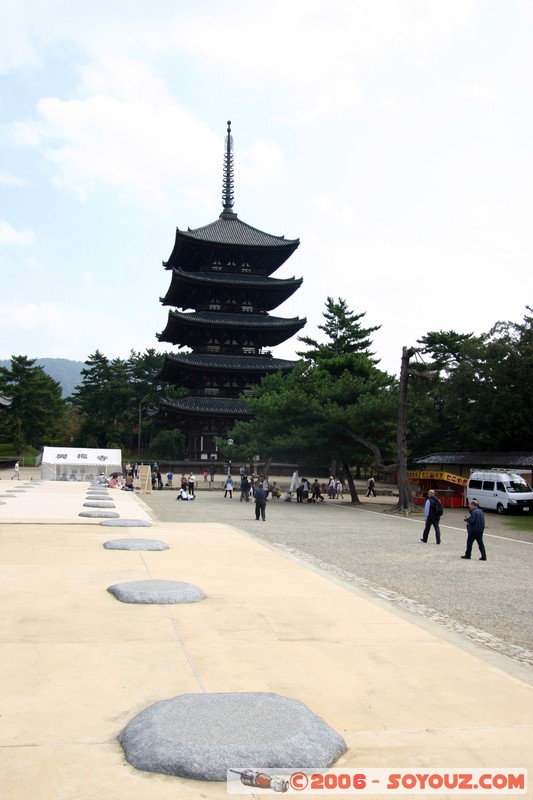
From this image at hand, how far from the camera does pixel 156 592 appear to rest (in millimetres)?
8031

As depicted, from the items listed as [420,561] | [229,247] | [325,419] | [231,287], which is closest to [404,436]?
[325,419]

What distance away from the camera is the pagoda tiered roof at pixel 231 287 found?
54.1 meters

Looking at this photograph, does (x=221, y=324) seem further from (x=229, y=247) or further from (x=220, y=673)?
(x=220, y=673)

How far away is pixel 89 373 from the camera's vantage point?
86625 millimetres

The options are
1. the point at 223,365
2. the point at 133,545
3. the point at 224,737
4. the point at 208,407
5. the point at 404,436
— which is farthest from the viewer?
the point at 223,365

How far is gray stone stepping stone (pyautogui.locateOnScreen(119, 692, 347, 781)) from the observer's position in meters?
3.66

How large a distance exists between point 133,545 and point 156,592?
14.4 ft

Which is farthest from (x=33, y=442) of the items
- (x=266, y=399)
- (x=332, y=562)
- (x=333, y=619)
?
(x=333, y=619)

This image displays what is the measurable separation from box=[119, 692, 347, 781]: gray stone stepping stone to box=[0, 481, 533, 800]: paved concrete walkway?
0.09 metres

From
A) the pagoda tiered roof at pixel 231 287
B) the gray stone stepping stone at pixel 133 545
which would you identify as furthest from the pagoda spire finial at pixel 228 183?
the gray stone stepping stone at pixel 133 545

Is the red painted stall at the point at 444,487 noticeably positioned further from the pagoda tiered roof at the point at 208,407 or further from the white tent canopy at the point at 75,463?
the white tent canopy at the point at 75,463

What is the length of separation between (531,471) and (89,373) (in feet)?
215

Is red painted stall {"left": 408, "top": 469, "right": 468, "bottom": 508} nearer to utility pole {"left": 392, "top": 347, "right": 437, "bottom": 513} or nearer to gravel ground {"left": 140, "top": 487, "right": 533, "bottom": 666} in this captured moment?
utility pole {"left": 392, "top": 347, "right": 437, "bottom": 513}

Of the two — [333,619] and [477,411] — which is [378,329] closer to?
[477,411]
